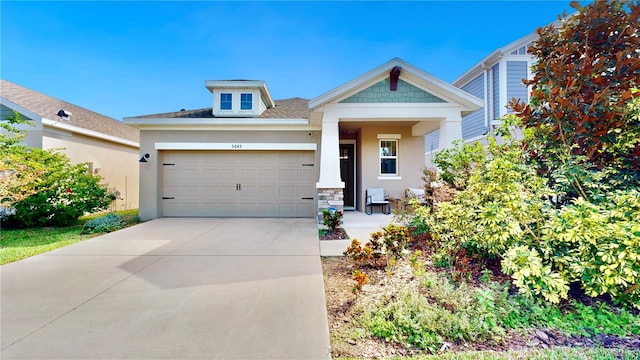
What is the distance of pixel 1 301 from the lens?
344 cm

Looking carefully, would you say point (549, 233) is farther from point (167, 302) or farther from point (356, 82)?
point (356, 82)

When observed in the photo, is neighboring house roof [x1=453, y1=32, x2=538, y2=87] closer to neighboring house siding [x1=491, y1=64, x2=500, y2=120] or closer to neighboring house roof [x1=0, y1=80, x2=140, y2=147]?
neighboring house siding [x1=491, y1=64, x2=500, y2=120]

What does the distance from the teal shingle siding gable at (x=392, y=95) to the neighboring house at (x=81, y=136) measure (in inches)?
398

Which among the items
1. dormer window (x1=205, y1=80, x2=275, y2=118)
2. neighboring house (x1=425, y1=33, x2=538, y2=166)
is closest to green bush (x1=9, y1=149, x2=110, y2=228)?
dormer window (x1=205, y1=80, x2=275, y2=118)

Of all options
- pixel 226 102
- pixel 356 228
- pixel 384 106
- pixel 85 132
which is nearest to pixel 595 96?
pixel 384 106

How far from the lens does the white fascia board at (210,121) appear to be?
9.34 metres

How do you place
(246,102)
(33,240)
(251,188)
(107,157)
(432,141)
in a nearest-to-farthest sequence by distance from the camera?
(33,240)
(251,188)
(246,102)
(107,157)
(432,141)

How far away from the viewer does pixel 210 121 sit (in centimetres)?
942

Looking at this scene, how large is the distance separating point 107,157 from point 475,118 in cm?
1698

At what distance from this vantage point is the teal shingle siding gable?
8.10m

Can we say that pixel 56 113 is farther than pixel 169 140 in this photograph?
Yes

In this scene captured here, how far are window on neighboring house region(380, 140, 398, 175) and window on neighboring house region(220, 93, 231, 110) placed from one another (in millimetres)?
6137

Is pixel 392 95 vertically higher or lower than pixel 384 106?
higher

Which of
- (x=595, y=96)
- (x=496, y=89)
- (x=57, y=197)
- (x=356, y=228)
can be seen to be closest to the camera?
(x=595, y=96)
